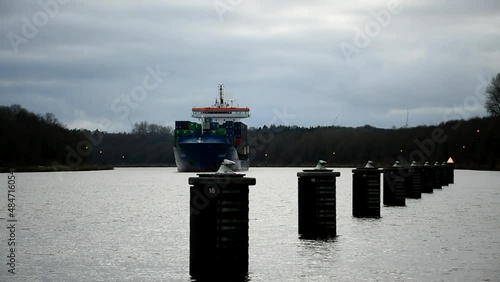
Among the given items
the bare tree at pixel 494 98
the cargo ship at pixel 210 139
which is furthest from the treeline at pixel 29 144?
the bare tree at pixel 494 98

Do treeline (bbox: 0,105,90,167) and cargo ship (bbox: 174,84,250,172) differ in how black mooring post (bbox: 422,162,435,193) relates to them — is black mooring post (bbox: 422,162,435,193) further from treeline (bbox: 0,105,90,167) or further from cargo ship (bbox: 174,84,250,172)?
treeline (bbox: 0,105,90,167)

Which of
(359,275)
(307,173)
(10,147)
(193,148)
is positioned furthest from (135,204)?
(10,147)

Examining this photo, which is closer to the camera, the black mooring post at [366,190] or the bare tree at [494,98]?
the black mooring post at [366,190]

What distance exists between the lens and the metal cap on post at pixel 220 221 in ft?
67.5

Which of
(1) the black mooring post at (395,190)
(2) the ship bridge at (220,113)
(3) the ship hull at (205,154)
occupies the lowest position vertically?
(1) the black mooring post at (395,190)

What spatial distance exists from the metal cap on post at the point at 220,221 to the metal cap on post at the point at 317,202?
913 cm

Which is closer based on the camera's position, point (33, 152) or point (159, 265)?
point (159, 265)

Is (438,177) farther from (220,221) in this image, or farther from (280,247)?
(220,221)

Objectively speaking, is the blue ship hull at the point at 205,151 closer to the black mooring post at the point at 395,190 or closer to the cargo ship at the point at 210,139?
the cargo ship at the point at 210,139

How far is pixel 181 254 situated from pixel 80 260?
347cm

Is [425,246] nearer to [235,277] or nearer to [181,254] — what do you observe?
[181,254]

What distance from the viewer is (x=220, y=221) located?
20.8 m

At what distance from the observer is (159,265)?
2559 cm

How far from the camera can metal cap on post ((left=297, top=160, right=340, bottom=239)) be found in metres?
30.0
